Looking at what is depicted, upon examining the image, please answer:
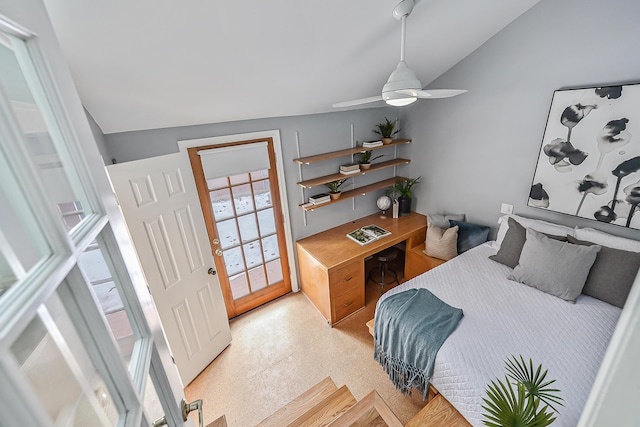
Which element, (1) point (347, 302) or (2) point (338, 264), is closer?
(2) point (338, 264)

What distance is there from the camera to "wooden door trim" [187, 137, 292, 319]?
238 centimetres

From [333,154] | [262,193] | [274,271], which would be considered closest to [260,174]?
[262,193]

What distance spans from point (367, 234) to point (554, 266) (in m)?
1.61

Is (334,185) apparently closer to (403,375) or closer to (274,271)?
(274,271)

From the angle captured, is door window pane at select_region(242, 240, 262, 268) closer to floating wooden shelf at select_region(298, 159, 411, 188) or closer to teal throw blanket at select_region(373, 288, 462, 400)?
floating wooden shelf at select_region(298, 159, 411, 188)

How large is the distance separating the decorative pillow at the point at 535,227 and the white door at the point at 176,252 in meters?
2.73

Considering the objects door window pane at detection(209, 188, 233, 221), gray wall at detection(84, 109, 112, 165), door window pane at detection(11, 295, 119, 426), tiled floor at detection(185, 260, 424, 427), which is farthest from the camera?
door window pane at detection(209, 188, 233, 221)

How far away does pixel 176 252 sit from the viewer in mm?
2102

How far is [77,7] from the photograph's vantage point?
110cm

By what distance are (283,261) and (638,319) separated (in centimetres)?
302

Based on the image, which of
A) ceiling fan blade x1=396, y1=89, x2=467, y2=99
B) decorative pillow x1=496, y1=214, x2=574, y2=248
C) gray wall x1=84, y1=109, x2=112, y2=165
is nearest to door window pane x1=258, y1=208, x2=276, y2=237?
gray wall x1=84, y1=109, x2=112, y2=165

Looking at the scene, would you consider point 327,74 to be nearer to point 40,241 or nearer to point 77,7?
point 77,7

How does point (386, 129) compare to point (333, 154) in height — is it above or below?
above

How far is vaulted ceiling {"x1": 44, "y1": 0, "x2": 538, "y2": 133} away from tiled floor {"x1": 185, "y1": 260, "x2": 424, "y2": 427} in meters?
2.11
